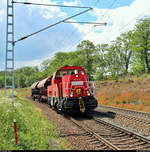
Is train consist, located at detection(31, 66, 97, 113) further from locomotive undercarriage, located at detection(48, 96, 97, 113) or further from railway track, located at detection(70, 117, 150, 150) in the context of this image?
railway track, located at detection(70, 117, 150, 150)

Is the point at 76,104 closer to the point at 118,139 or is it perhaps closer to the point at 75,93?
the point at 75,93

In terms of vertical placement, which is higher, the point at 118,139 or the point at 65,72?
the point at 65,72

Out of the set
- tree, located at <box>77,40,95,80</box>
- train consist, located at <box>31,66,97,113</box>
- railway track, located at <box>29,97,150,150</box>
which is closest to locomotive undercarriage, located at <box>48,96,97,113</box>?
train consist, located at <box>31,66,97,113</box>

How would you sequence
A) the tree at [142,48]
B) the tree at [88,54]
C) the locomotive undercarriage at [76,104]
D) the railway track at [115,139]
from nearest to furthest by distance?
the railway track at [115,139]
the locomotive undercarriage at [76,104]
the tree at [142,48]
the tree at [88,54]

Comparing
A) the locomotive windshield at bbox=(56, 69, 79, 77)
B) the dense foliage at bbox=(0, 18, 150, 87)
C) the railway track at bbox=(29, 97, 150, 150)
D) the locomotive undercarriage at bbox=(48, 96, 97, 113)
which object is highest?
the dense foliage at bbox=(0, 18, 150, 87)

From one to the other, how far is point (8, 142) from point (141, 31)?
113 feet

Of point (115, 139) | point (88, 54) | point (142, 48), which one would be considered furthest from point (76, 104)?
point (88, 54)

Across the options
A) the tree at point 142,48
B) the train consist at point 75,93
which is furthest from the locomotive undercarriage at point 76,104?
the tree at point 142,48

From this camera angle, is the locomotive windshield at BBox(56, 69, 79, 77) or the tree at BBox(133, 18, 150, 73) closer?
the locomotive windshield at BBox(56, 69, 79, 77)

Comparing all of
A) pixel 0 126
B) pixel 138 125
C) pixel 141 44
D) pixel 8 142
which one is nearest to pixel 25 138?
pixel 8 142

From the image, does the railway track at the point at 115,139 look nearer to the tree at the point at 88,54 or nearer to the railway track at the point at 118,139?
the railway track at the point at 118,139

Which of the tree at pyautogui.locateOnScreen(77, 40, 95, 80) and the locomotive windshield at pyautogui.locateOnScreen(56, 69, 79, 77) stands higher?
the tree at pyautogui.locateOnScreen(77, 40, 95, 80)

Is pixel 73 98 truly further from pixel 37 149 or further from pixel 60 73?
pixel 37 149

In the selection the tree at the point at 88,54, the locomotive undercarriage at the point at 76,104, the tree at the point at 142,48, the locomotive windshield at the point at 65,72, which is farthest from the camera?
the tree at the point at 88,54
